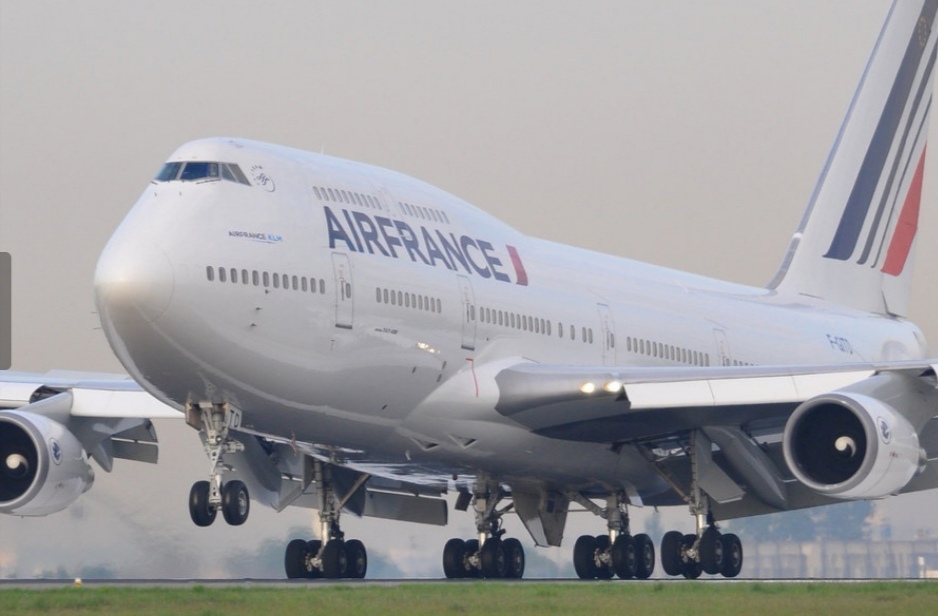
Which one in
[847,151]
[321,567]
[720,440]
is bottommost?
[321,567]

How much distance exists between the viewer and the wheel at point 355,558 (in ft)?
87.4

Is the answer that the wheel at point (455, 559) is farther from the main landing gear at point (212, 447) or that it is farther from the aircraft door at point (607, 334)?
the main landing gear at point (212, 447)

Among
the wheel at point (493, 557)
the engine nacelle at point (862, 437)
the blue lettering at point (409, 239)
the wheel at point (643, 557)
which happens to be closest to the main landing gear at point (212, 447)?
the blue lettering at point (409, 239)

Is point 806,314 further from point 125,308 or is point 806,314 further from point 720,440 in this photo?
point 125,308

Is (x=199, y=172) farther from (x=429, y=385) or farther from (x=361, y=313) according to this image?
(x=429, y=385)

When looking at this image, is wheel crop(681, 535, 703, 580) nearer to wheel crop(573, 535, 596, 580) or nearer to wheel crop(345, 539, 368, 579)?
wheel crop(573, 535, 596, 580)

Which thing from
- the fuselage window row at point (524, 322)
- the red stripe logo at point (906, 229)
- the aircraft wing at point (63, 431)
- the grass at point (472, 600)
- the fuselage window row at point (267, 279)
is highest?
the red stripe logo at point (906, 229)

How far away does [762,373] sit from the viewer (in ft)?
79.9

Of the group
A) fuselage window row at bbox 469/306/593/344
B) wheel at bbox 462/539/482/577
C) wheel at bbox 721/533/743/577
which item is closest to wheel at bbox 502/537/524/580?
wheel at bbox 462/539/482/577

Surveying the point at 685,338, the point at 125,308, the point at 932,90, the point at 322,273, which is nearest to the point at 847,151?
the point at 932,90

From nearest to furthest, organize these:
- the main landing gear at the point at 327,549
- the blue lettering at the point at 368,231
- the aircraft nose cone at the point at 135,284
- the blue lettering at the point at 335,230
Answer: the aircraft nose cone at the point at 135,284 → the blue lettering at the point at 335,230 → the blue lettering at the point at 368,231 → the main landing gear at the point at 327,549

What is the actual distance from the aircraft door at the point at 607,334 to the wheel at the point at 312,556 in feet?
17.9

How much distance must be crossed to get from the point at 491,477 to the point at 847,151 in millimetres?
15361

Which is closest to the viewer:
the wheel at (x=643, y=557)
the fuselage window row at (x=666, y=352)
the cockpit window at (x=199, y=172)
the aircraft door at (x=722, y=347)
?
the cockpit window at (x=199, y=172)
